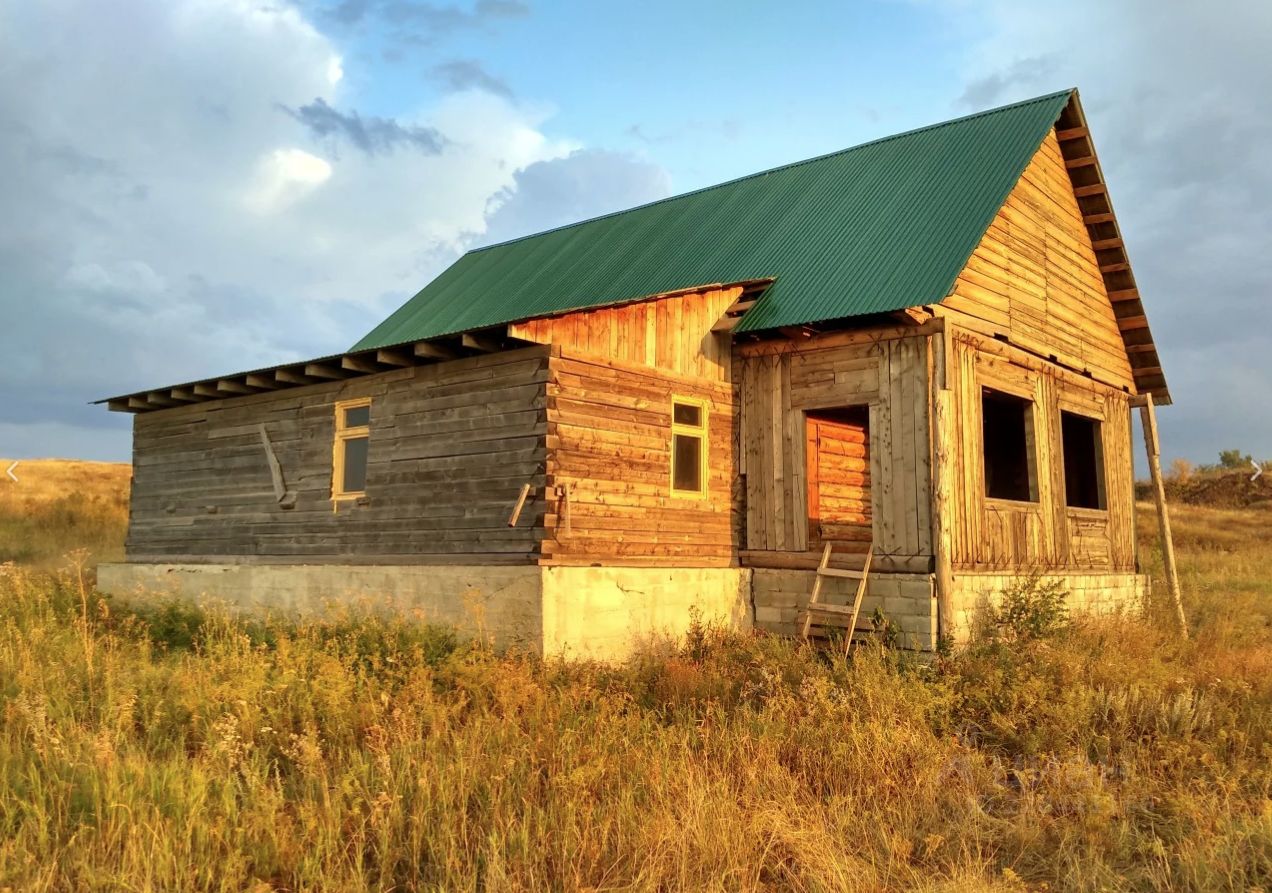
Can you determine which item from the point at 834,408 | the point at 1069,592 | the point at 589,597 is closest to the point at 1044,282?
the point at 834,408

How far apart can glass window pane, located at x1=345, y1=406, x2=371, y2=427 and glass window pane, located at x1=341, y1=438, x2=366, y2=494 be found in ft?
0.80

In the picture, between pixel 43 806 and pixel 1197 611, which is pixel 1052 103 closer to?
pixel 1197 611

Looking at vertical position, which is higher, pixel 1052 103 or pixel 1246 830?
pixel 1052 103

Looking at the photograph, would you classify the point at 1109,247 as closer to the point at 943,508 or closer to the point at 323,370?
the point at 943,508

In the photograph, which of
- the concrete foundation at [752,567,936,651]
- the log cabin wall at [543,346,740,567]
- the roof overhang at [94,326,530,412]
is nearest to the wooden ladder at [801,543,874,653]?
the concrete foundation at [752,567,936,651]

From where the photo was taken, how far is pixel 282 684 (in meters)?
8.70

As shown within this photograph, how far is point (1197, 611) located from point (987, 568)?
7519 mm

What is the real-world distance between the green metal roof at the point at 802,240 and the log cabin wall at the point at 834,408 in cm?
70

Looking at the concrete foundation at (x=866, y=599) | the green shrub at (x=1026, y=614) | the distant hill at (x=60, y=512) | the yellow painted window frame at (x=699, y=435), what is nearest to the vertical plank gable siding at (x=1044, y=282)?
the yellow painted window frame at (x=699, y=435)

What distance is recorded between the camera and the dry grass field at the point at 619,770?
607cm

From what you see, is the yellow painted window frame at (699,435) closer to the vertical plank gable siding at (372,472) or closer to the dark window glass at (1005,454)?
the vertical plank gable siding at (372,472)

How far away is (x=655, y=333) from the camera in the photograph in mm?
14219

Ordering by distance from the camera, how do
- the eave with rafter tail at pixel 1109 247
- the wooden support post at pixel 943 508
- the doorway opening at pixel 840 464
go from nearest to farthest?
the wooden support post at pixel 943 508
the doorway opening at pixel 840 464
the eave with rafter tail at pixel 1109 247

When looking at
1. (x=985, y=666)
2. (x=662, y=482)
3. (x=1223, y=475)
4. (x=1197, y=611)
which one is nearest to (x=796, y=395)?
(x=662, y=482)
